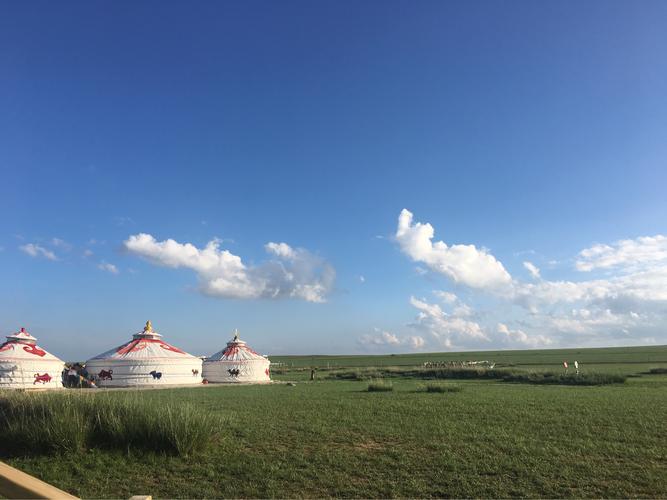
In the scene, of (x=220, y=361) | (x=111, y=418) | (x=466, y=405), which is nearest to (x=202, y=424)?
(x=111, y=418)

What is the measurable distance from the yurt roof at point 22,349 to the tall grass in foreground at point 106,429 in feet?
76.4

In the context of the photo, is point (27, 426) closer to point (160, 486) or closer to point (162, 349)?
point (160, 486)

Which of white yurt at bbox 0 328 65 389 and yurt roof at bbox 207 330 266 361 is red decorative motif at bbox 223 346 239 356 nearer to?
yurt roof at bbox 207 330 266 361

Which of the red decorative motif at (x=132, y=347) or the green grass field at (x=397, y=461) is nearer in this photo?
the green grass field at (x=397, y=461)

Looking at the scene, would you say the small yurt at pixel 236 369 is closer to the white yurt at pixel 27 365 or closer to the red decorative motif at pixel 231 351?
the red decorative motif at pixel 231 351

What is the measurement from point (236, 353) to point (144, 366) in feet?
24.7

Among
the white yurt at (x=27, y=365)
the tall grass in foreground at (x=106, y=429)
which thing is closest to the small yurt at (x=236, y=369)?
the white yurt at (x=27, y=365)

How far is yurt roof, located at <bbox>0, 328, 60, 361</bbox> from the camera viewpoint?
28.9 metres

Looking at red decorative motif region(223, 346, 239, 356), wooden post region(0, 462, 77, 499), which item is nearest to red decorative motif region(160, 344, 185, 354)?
red decorative motif region(223, 346, 239, 356)

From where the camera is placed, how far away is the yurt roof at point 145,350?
31422mm

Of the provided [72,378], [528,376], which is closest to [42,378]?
[72,378]

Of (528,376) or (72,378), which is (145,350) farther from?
(528,376)

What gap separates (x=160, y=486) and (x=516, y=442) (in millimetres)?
5577

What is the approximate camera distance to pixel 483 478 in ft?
21.2
